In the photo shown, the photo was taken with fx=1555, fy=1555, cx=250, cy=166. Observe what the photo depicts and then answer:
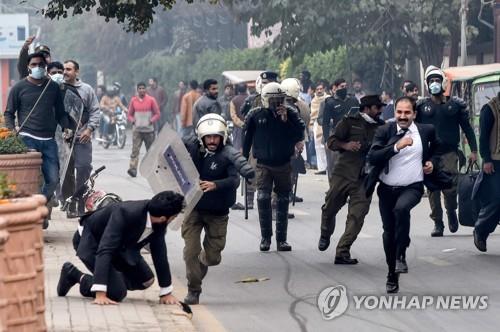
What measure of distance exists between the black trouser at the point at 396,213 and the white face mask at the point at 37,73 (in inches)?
181

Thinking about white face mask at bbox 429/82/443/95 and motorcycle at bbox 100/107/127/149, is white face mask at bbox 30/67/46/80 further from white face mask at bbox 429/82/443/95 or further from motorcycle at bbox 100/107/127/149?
motorcycle at bbox 100/107/127/149

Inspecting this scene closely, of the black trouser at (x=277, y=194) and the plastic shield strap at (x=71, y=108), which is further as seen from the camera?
the plastic shield strap at (x=71, y=108)

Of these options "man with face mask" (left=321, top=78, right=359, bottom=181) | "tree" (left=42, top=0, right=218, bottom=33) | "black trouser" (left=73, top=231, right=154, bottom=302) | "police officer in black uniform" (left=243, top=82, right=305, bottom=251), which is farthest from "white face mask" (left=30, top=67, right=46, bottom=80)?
"man with face mask" (left=321, top=78, right=359, bottom=181)

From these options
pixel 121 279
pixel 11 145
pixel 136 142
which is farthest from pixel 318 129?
pixel 121 279

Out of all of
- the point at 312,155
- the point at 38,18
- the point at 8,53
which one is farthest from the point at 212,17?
the point at 312,155

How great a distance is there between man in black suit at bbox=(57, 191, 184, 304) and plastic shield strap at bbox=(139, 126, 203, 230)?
99 cm

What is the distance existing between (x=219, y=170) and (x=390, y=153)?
1.41 meters

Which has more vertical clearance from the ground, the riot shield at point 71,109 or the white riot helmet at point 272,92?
the white riot helmet at point 272,92

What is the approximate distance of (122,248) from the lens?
36.5 ft

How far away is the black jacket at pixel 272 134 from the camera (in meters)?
16.1

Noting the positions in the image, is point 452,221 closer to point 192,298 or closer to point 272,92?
point 272,92

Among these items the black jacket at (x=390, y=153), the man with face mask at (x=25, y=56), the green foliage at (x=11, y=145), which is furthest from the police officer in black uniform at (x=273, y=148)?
the black jacket at (x=390, y=153)

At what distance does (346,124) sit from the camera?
49.2 ft

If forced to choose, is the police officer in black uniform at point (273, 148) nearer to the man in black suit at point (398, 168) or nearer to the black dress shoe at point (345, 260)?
the black dress shoe at point (345, 260)
